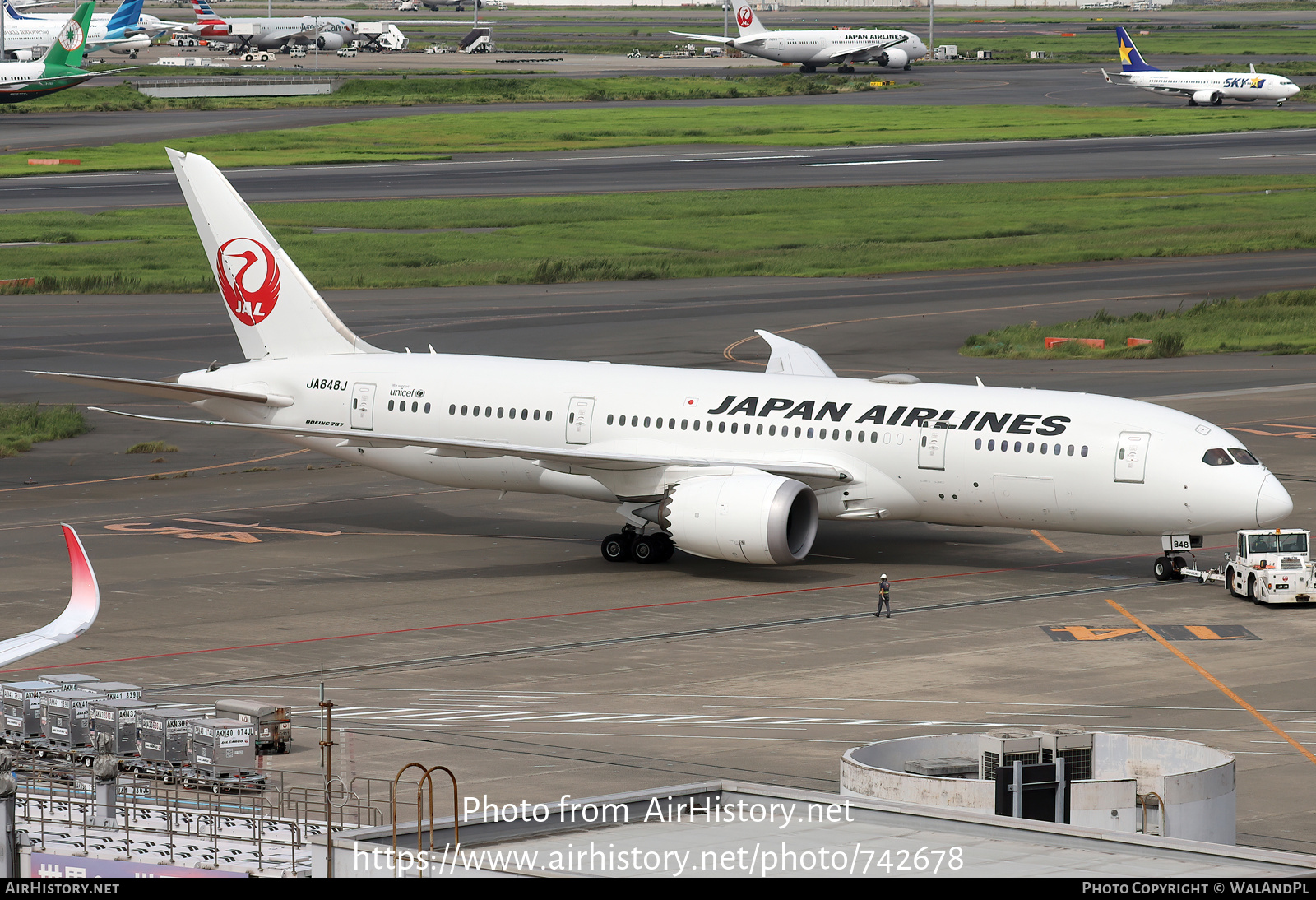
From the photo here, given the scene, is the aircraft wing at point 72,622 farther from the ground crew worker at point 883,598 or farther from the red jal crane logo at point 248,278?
the red jal crane logo at point 248,278

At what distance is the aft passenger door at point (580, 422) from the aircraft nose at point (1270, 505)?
1714 cm

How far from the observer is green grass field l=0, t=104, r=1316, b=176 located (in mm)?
162750

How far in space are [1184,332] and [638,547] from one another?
48652mm

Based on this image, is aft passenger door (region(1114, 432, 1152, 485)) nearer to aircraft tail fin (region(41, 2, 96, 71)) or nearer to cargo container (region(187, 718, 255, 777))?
cargo container (region(187, 718, 255, 777))

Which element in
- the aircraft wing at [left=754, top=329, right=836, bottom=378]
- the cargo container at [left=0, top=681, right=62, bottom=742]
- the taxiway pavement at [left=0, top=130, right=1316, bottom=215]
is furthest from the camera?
the taxiway pavement at [left=0, top=130, right=1316, bottom=215]

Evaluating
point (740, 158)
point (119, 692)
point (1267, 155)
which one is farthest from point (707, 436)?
point (1267, 155)

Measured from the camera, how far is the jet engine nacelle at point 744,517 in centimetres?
4731

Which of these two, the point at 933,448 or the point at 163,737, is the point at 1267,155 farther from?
the point at 163,737

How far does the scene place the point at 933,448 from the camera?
48.5 m

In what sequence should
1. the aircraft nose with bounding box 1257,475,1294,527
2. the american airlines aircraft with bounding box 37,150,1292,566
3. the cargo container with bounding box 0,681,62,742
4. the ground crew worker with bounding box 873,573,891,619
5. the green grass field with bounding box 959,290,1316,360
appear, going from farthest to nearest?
the green grass field with bounding box 959,290,1316,360, the american airlines aircraft with bounding box 37,150,1292,566, the aircraft nose with bounding box 1257,475,1294,527, the ground crew worker with bounding box 873,573,891,619, the cargo container with bounding box 0,681,62,742

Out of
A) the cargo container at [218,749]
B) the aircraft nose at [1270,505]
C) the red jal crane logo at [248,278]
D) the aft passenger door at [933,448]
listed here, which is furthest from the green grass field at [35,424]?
the aircraft nose at [1270,505]

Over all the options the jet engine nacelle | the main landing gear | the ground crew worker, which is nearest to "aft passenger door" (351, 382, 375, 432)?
the main landing gear

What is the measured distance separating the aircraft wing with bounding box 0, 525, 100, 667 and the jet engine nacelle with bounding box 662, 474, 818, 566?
2199 centimetres

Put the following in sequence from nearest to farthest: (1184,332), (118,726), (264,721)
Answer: (118,726) < (264,721) < (1184,332)
